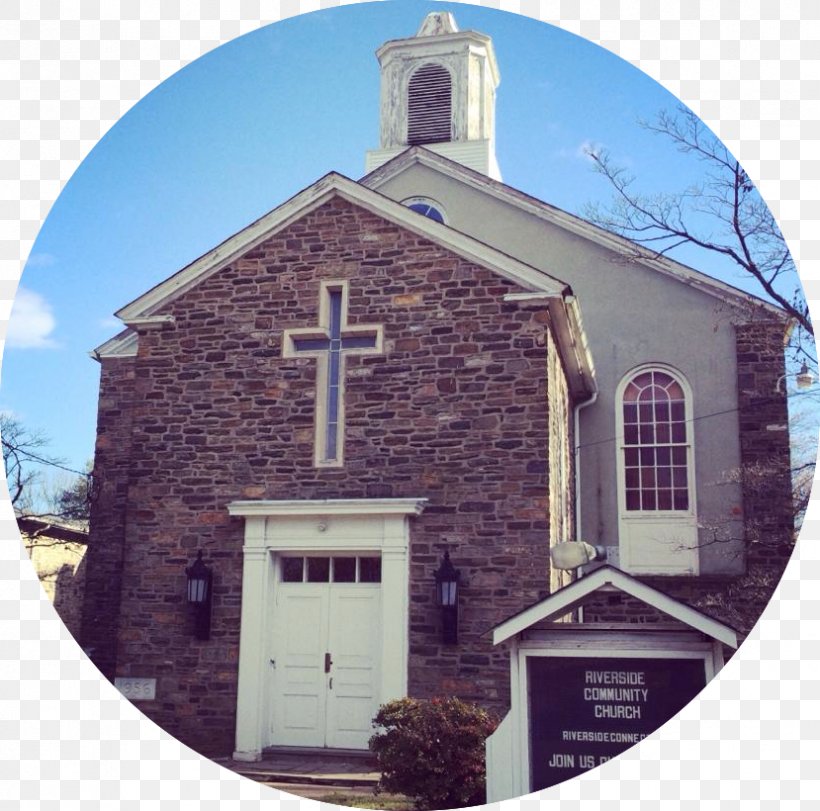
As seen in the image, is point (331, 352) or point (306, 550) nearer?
point (306, 550)

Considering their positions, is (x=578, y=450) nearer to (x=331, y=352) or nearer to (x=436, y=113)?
(x=331, y=352)

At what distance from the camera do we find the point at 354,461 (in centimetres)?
955

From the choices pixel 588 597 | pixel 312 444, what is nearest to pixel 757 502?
pixel 588 597

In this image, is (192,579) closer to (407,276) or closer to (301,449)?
(301,449)

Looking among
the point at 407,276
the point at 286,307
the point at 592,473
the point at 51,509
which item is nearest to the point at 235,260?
the point at 286,307

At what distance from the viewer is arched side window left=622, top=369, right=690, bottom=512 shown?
35.3ft

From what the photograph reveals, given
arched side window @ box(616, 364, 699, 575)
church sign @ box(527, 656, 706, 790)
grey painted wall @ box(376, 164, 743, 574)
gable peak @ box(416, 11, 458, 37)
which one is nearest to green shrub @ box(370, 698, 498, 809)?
church sign @ box(527, 656, 706, 790)

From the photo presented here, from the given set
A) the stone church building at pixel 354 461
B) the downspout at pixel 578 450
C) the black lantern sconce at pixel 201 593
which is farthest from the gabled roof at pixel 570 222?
the black lantern sconce at pixel 201 593

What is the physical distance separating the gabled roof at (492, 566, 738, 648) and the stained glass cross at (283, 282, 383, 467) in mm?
3046

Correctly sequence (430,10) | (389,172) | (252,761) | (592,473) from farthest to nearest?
(389,172) → (592,473) → (252,761) → (430,10)

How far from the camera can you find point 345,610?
9.35m

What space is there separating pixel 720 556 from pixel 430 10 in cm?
518

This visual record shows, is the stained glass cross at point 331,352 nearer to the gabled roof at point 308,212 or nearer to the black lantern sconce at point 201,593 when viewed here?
the gabled roof at point 308,212

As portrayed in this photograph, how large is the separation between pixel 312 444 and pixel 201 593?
1654mm
